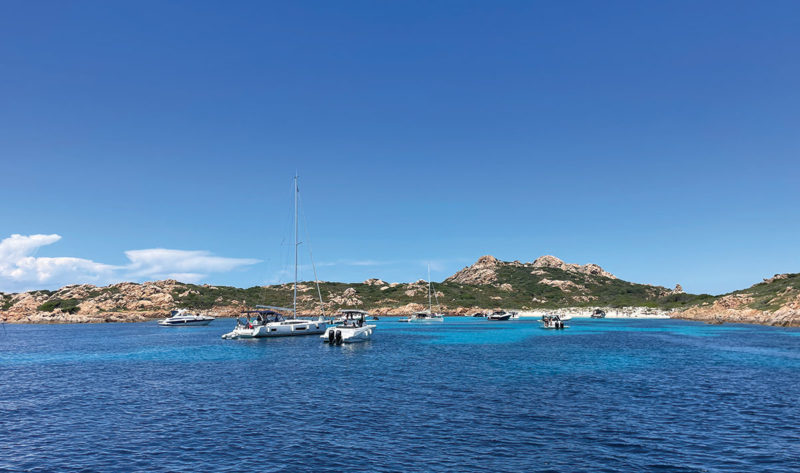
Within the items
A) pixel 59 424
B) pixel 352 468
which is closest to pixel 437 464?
pixel 352 468

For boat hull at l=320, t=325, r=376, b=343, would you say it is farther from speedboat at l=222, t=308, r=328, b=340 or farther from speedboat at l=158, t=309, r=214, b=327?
speedboat at l=158, t=309, r=214, b=327

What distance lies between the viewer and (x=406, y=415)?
34031mm

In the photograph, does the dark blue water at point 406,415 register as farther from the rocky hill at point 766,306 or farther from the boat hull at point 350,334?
the rocky hill at point 766,306

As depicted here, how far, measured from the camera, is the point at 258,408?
37.1m

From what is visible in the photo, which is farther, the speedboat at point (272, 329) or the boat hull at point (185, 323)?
the boat hull at point (185, 323)

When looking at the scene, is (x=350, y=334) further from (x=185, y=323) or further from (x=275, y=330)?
(x=185, y=323)

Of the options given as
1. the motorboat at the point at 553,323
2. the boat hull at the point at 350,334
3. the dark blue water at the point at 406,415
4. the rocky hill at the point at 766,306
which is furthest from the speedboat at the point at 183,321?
the rocky hill at the point at 766,306

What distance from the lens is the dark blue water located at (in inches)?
965

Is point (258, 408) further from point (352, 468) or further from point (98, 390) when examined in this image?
point (98, 390)

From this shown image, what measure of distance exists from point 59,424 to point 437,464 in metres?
27.5

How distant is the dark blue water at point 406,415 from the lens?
24516mm

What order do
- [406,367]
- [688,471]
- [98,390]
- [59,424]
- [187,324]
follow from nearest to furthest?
[688,471]
[59,424]
[98,390]
[406,367]
[187,324]

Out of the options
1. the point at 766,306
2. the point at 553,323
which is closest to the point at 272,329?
the point at 553,323

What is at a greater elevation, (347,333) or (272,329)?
(272,329)
